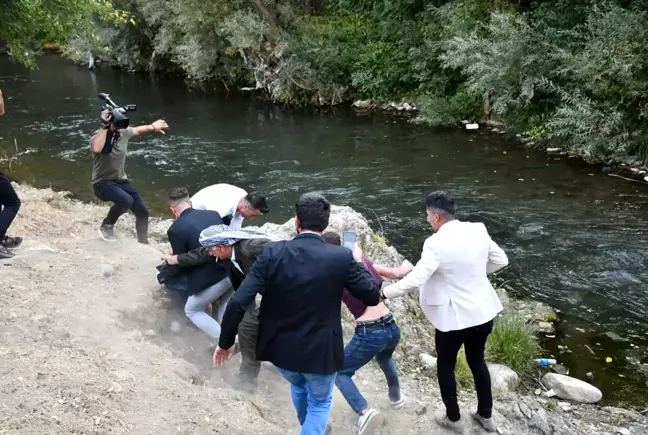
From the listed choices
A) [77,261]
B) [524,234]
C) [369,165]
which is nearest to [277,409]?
[77,261]

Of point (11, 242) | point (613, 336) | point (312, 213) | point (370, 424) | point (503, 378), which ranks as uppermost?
point (312, 213)

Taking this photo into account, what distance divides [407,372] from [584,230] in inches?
253

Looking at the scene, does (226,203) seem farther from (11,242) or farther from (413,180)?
(413,180)

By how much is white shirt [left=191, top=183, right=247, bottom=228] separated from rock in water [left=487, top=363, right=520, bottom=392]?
9.76 ft

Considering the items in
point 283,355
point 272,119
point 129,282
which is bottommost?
point 272,119

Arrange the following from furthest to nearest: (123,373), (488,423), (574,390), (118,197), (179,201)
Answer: (118,197) < (574,390) < (179,201) < (488,423) < (123,373)

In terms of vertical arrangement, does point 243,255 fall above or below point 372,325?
above

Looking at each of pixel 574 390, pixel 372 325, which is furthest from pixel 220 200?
pixel 574 390

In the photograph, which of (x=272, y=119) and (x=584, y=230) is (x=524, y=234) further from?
(x=272, y=119)

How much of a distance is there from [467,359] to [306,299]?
1.75 metres

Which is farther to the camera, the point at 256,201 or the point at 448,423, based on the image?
the point at 256,201

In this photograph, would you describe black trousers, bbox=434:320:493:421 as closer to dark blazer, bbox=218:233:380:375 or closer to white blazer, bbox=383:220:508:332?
white blazer, bbox=383:220:508:332

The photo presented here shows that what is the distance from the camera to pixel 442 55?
18.6 metres

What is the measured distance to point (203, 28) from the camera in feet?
80.9
